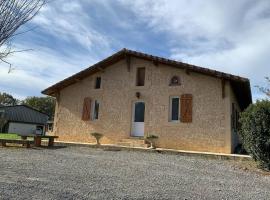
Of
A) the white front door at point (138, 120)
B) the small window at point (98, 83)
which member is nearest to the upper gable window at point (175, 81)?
the white front door at point (138, 120)

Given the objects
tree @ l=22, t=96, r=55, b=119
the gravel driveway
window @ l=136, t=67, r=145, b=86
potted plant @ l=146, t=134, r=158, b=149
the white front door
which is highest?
tree @ l=22, t=96, r=55, b=119

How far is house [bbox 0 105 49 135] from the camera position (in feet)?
148

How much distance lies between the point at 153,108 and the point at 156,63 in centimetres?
231

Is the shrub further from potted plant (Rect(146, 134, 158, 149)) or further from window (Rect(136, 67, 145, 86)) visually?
window (Rect(136, 67, 145, 86))

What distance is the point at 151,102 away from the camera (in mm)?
15797

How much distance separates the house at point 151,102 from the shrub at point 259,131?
3.58 m

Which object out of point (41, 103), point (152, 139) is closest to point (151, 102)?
point (152, 139)

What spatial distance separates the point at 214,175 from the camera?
8461mm

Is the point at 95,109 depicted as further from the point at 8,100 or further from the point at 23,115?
the point at 8,100

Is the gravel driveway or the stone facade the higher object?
the stone facade

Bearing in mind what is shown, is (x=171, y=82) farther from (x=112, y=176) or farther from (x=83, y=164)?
(x=112, y=176)

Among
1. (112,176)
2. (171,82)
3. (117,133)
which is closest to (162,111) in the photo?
(171,82)

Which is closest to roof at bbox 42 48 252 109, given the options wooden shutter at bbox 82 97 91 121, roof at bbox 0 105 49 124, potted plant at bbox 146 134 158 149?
wooden shutter at bbox 82 97 91 121

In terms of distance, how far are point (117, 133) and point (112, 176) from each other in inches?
351
